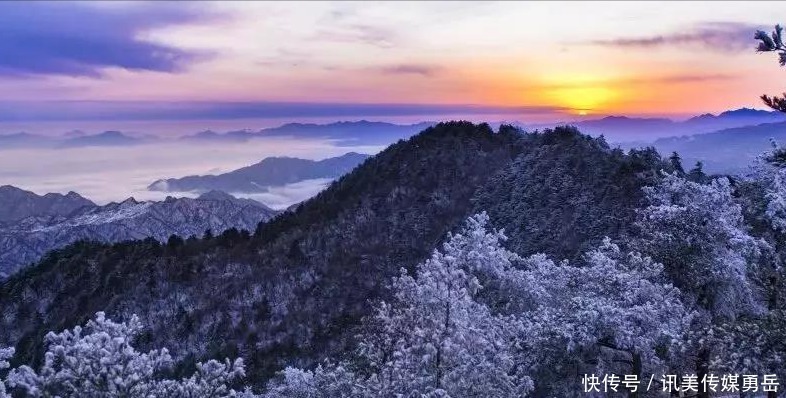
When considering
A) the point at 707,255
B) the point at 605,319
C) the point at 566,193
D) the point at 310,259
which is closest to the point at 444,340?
the point at 605,319

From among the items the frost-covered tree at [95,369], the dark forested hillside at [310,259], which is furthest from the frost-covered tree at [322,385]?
the dark forested hillside at [310,259]

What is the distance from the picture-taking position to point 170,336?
471 ft

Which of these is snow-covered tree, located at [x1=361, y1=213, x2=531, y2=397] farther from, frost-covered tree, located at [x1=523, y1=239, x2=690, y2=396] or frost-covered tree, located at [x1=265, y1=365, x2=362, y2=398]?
frost-covered tree, located at [x1=265, y1=365, x2=362, y2=398]

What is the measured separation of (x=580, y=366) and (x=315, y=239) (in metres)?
125

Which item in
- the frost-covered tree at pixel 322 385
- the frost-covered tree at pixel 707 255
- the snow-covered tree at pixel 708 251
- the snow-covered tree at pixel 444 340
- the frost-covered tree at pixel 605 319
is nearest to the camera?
the snow-covered tree at pixel 444 340

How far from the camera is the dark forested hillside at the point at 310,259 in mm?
124875

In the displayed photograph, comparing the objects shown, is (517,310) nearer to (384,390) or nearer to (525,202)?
(384,390)

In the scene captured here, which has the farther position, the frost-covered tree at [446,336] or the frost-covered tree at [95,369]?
the frost-covered tree at [446,336]

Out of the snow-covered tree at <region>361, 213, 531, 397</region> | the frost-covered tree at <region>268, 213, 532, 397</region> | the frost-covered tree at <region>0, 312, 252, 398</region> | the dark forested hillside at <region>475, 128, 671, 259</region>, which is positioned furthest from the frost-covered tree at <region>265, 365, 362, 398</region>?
the dark forested hillside at <region>475, 128, 671, 259</region>

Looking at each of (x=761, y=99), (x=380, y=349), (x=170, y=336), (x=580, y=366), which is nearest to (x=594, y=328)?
(x=580, y=366)

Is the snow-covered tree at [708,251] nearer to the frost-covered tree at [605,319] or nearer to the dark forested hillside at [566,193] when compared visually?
the frost-covered tree at [605,319]

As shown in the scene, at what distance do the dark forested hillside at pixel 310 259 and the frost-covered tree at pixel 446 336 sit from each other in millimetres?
83073

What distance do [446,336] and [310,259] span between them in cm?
12640

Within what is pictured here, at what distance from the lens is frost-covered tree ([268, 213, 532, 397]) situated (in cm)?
2089
